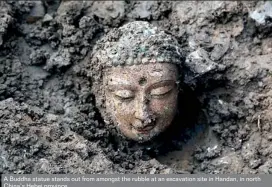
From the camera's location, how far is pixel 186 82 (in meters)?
4.57

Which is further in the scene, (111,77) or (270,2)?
(270,2)

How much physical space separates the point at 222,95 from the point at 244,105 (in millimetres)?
171

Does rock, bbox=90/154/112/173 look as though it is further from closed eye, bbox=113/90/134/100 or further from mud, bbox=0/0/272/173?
closed eye, bbox=113/90/134/100

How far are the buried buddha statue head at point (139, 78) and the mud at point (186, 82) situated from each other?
174mm

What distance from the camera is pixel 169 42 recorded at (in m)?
4.37

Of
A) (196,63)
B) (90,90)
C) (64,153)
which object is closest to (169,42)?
(196,63)

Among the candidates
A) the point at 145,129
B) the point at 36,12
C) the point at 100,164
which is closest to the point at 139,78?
the point at 145,129

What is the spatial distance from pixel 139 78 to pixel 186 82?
1.54 ft

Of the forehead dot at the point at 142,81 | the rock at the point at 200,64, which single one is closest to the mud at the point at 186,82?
the rock at the point at 200,64

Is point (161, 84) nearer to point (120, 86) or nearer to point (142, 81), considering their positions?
point (142, 81)

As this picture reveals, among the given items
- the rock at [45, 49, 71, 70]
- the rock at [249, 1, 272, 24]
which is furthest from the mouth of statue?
the rock at [249, 1, 272, 24]

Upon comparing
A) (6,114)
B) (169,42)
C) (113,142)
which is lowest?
(113,142)

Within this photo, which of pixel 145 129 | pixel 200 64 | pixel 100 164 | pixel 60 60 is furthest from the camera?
pixel 60 60

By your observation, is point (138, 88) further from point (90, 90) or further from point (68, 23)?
point (68, 23)
